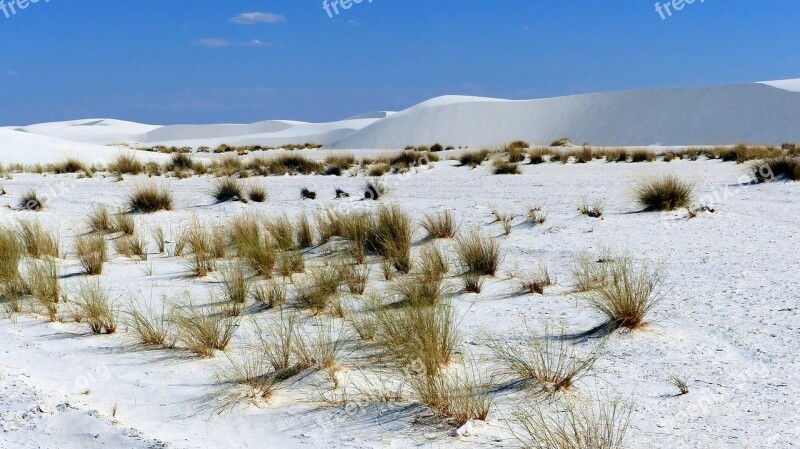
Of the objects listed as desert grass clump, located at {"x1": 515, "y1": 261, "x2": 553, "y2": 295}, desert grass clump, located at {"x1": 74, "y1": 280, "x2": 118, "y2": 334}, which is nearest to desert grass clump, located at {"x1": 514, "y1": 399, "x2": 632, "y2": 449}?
desert grass clump, located at {"x1": 515, "y1": 261, "x2": 553, "y2": 295}

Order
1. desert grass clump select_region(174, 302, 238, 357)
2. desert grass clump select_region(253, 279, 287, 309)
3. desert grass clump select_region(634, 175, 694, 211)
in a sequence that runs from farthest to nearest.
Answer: desert grass clump select_region(634, 175, 694, 211)
desert grass clump select_region(253, 279, 287, 309)
desert grass clump select_region(174, 302, 238, 357)

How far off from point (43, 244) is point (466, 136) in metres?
49.8

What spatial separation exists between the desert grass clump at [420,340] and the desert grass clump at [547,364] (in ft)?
0.94

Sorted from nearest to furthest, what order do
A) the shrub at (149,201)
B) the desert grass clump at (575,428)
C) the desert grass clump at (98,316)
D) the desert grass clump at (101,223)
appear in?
the desert grass clump at (575,428) < the desert grass clump at (98,316) < the desert grass clump at (101,223) < the shrub at (149,201)

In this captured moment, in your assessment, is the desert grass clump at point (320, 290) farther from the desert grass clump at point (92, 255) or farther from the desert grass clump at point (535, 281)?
the desert grass clump at point (92, 255)

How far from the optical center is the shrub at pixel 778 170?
502 inches

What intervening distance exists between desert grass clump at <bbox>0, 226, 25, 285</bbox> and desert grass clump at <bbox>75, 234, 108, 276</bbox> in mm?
530

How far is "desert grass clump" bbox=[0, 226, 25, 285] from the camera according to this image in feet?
20.0

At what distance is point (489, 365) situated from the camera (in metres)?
4.05

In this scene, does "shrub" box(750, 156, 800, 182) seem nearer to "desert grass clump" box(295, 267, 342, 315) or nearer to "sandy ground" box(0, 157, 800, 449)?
"sandy ground" box(0, 157, 800, 449)

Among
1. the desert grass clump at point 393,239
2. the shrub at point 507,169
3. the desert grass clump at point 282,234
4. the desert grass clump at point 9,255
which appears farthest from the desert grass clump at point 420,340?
the shrub at point 507,169

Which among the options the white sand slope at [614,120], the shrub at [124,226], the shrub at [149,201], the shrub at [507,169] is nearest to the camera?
the shrub at [124,226]

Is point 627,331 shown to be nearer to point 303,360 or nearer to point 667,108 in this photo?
point 303,360

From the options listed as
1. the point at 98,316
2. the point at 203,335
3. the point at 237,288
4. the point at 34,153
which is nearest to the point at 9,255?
the point at 98,316
